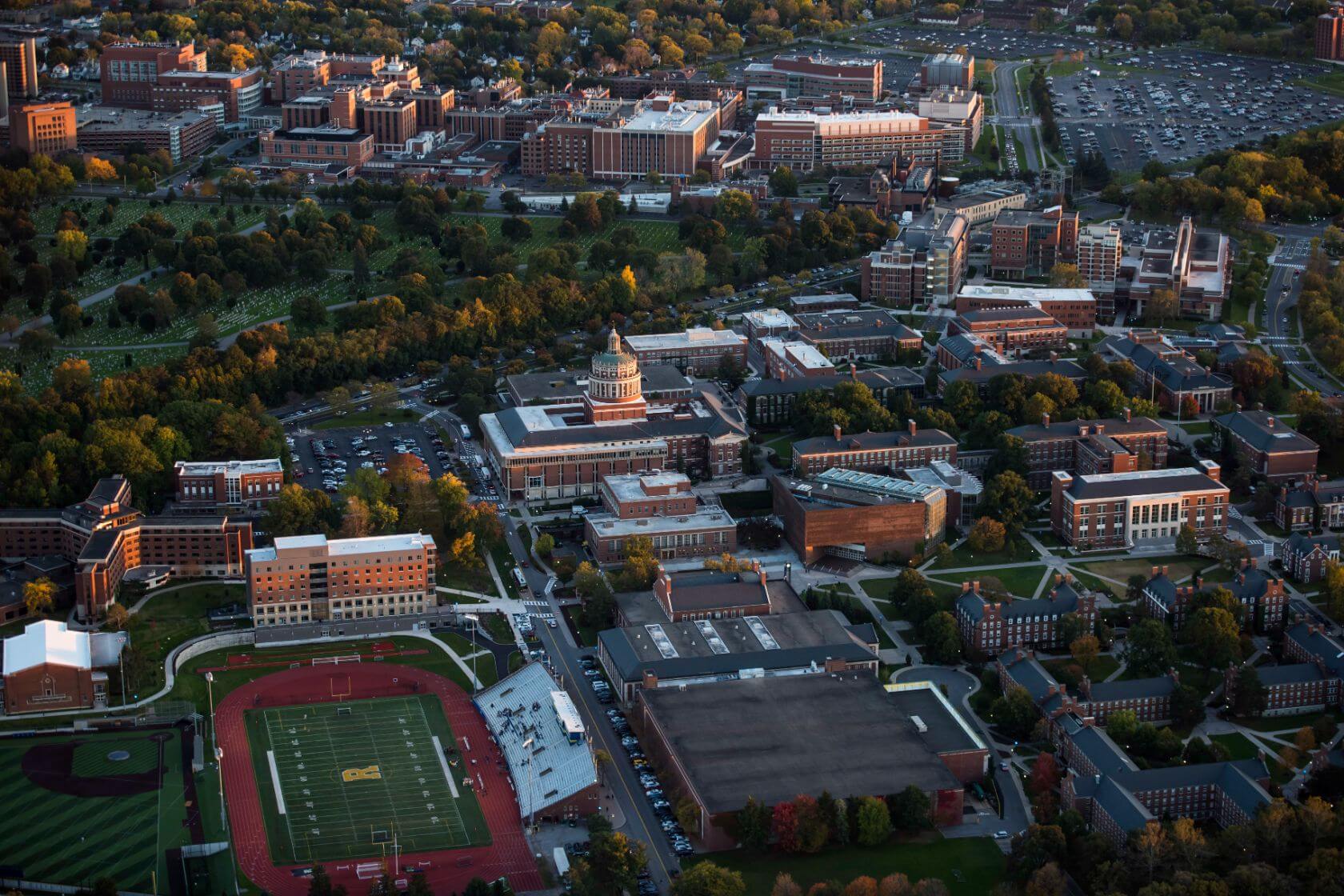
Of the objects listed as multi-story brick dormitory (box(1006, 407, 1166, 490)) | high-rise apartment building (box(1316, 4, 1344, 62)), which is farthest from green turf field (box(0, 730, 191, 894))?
high-rise apartment building (box(1316, 4, 1344, 62))

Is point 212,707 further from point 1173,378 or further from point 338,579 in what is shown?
point 1173,378

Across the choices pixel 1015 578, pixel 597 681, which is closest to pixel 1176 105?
pixel 1015 578

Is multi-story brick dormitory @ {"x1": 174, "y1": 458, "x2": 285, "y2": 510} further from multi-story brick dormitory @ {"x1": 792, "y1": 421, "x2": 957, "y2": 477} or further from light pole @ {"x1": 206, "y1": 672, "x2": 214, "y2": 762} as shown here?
multi-story brick dormitory @ {"x1": 792, "y1": 421, "x2": 957, "y2": 477}

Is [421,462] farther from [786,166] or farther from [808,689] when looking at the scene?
[786,166]

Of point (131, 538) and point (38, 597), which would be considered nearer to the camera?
point (38, 597)

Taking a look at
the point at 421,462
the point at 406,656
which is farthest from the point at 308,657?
the point at 421,462
